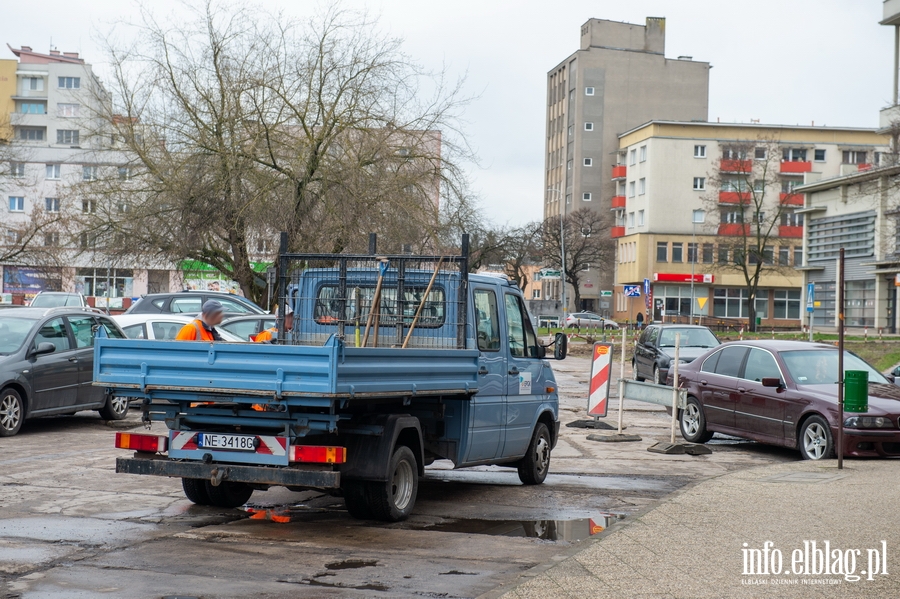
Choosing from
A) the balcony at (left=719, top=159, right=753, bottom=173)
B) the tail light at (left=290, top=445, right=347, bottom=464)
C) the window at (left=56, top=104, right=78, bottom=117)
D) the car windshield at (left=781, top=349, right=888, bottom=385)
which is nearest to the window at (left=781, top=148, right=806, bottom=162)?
the balcony at (left=719, top=159, right=753, bottom=173)

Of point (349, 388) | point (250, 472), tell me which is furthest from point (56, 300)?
point (349, 388)

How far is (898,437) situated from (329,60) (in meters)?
20.1

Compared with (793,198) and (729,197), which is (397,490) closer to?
(729,197)

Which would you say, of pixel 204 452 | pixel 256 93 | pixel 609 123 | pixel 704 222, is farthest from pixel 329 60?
pixel 609 123

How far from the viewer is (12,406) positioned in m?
14.4

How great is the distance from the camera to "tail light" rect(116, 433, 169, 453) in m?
8.52

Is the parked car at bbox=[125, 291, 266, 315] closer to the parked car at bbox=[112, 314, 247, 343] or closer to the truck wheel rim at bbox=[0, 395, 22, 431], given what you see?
the parked car at bbox=[112, 314, 247, 343]

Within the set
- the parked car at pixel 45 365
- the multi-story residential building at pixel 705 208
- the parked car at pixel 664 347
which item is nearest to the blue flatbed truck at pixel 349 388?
the parked car at pixel 45 365

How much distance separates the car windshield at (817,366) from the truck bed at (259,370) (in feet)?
25.0

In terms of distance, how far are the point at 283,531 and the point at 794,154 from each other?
92.6 meters

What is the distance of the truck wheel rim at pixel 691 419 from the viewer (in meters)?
16.2

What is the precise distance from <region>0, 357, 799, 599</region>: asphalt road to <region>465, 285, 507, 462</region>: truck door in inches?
22.3

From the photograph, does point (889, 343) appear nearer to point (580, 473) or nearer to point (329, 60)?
point (329, 60)

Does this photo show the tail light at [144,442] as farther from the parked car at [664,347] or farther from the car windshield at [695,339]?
the car windshield at [695,339]
